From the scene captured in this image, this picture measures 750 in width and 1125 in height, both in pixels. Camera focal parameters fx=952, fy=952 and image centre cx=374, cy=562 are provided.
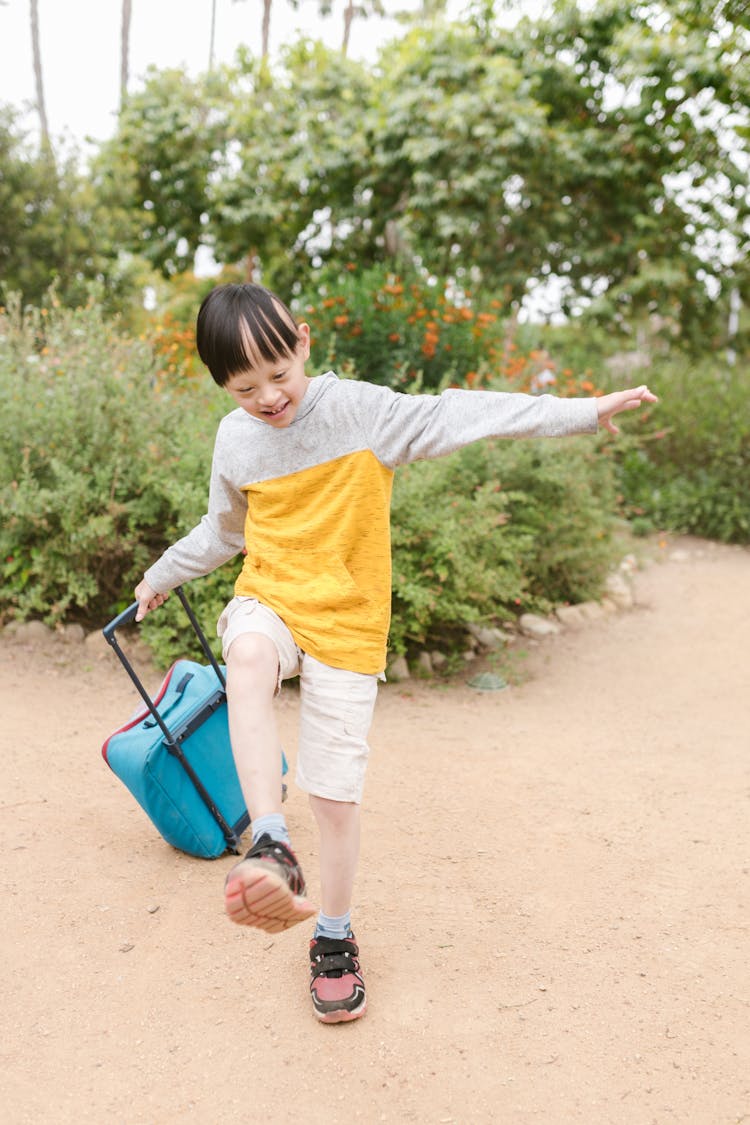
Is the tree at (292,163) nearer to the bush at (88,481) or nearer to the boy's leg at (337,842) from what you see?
the bush at (88,481)

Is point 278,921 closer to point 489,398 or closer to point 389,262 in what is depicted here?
point 489,398

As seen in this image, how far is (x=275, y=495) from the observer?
204 centimetres

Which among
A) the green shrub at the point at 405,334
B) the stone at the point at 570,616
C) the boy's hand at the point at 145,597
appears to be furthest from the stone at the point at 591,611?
the boy's hand at the point at 145,597

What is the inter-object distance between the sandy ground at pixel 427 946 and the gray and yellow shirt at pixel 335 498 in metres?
0.82

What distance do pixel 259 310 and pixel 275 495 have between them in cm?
39

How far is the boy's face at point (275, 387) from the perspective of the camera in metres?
1.91

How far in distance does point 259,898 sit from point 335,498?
2.66 ft

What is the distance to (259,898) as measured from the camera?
164 centimetres

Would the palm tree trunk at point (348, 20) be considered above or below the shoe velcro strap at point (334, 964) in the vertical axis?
above

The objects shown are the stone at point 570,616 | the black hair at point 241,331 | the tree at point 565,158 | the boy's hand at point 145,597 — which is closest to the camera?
the black hair at point 241,331

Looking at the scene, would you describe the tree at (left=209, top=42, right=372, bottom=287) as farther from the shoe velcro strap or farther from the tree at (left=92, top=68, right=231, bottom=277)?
the shoe velcro strap

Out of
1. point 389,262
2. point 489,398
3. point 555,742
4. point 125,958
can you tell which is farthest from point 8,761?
point 389,262

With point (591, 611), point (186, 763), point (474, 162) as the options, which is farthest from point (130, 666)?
point (474, 162)

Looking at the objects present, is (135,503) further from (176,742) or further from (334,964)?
(334,964)
